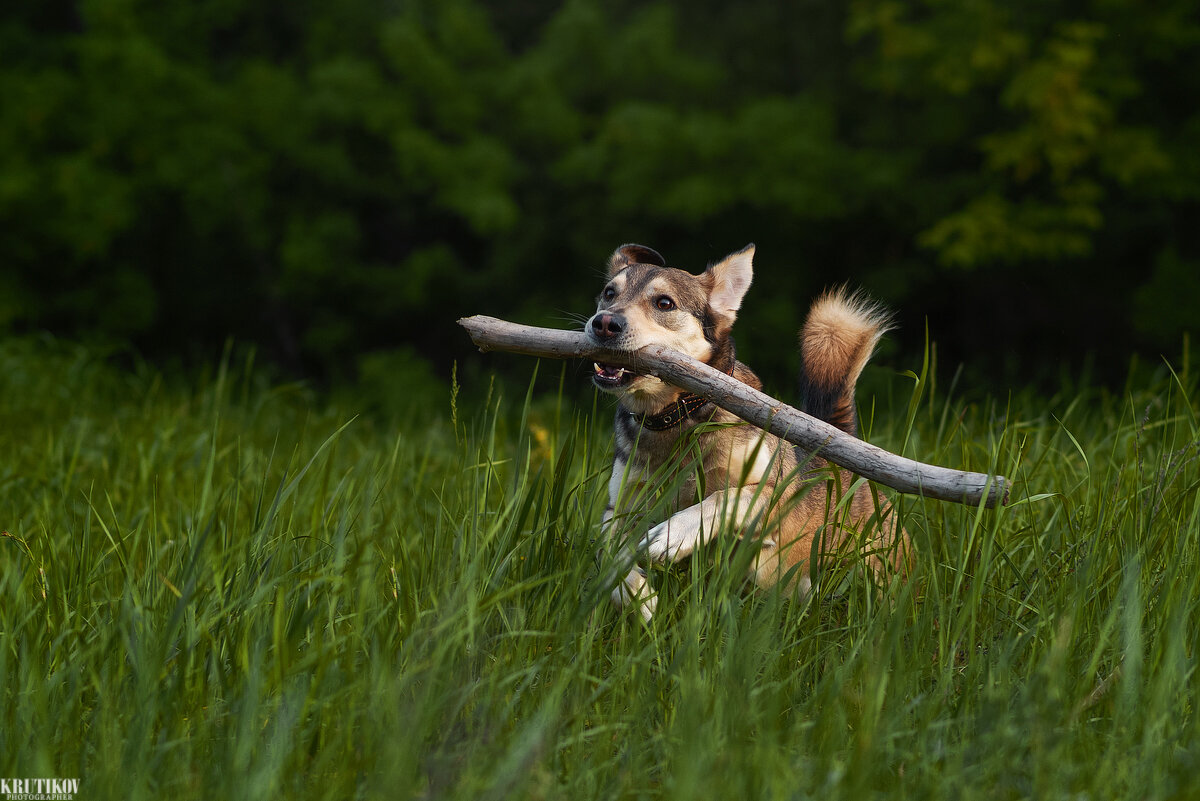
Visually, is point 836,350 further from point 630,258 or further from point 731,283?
point 630,258

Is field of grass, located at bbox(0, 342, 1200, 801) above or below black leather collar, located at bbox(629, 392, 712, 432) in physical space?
below

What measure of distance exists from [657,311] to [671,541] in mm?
1054

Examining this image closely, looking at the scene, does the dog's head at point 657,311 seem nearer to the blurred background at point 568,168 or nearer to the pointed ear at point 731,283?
the pointed ear at point 731,283

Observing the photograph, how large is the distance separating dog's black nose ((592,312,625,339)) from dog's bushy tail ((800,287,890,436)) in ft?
2.70

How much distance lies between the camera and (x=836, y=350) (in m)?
3.66

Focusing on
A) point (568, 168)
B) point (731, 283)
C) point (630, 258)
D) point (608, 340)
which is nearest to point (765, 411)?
point (608, 340)

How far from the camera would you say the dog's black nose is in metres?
3.18

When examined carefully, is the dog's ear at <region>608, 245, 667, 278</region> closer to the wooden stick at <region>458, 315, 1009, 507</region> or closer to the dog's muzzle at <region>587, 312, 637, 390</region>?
the dog's muzzle at <region>587, 312, 637, 390</region>

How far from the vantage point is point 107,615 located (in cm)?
275

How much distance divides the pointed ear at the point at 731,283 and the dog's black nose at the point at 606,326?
0.87 meters

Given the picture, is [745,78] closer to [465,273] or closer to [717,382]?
[465,273]

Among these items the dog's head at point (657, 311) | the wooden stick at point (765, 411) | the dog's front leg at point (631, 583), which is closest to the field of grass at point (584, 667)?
the dog's front leg at point (631, 583)

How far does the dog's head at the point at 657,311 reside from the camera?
128 inches

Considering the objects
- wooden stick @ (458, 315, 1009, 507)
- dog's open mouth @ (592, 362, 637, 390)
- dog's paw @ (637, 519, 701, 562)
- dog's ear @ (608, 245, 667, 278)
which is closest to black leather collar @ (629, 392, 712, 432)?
dog's open mouth @ (592, 362, 637, 390)
